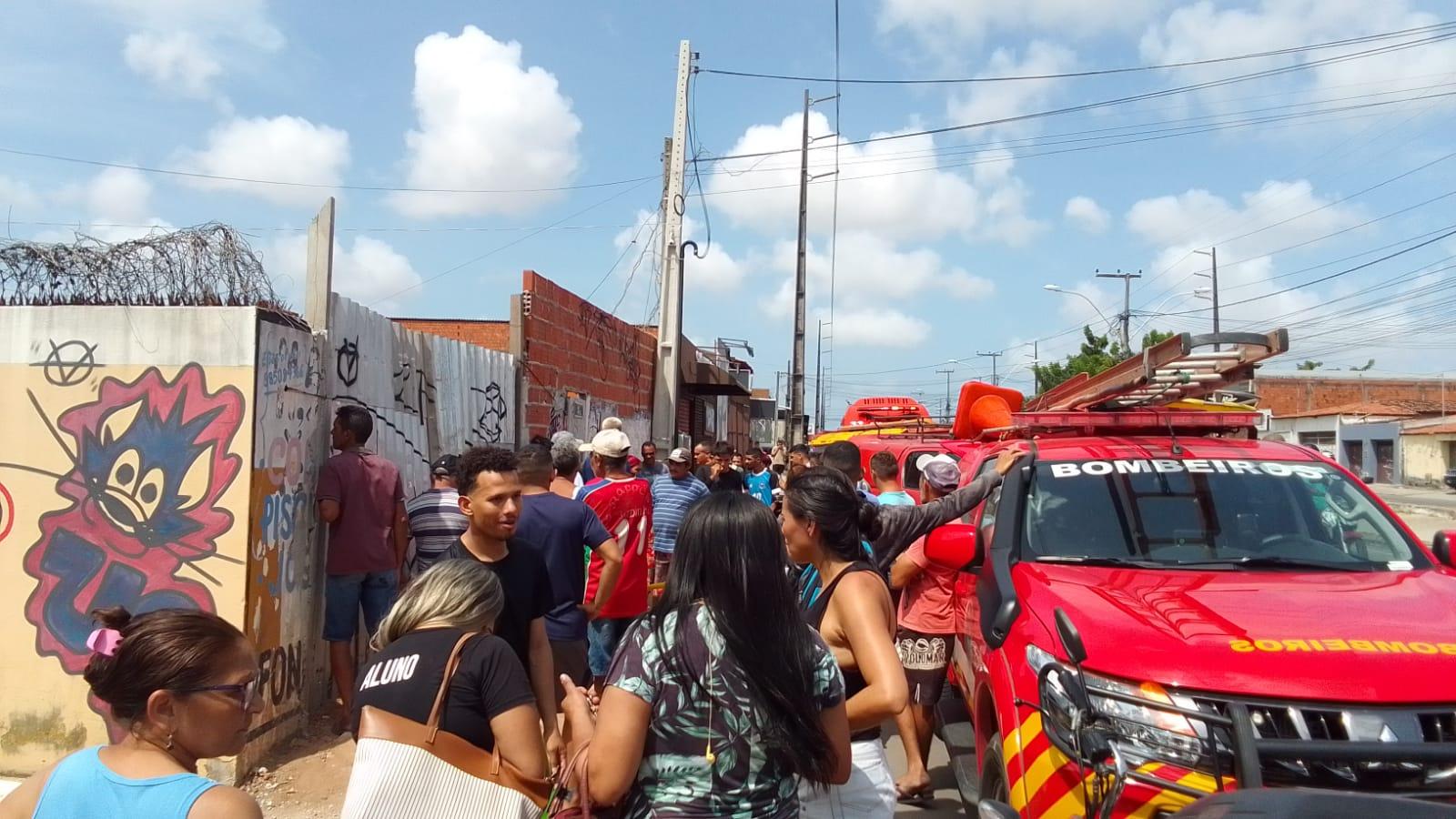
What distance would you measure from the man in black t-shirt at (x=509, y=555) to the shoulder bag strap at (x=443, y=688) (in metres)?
1.11

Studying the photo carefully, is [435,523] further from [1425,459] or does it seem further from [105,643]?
[1425,459]

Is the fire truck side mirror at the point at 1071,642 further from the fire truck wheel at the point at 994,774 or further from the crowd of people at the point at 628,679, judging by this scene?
the fire truck wheel at the point at 994,774

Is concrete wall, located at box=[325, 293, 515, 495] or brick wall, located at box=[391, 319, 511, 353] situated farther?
brick wall, located at box=[391, 319, 511, 353]

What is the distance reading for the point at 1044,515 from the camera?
458cm

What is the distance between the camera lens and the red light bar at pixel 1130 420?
215 inches

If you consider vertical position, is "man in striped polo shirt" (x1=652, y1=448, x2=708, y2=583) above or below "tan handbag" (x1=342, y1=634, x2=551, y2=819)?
above

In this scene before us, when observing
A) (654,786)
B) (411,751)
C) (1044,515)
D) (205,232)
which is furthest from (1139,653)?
(205,232)

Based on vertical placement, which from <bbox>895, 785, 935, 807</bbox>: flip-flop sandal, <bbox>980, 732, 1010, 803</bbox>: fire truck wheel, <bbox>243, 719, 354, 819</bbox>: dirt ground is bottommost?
<bbox>243, 719, 354, 819</bbox>: dirt ground

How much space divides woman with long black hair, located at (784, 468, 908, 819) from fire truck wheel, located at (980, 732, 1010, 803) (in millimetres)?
1025

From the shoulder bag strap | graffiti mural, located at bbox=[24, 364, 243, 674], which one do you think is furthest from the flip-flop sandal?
graffiti mural, located at bbox=[24, 364, 243, 674]

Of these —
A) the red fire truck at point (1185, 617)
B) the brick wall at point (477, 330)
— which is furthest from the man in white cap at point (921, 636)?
the brick wall at point (477, 330)

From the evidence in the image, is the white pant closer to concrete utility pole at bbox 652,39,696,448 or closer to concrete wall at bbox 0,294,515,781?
concrete wall at bbox 0,294,515,781

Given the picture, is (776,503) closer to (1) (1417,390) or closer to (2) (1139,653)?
(2) (1139,653)

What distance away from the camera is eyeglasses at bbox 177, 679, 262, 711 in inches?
81.5
